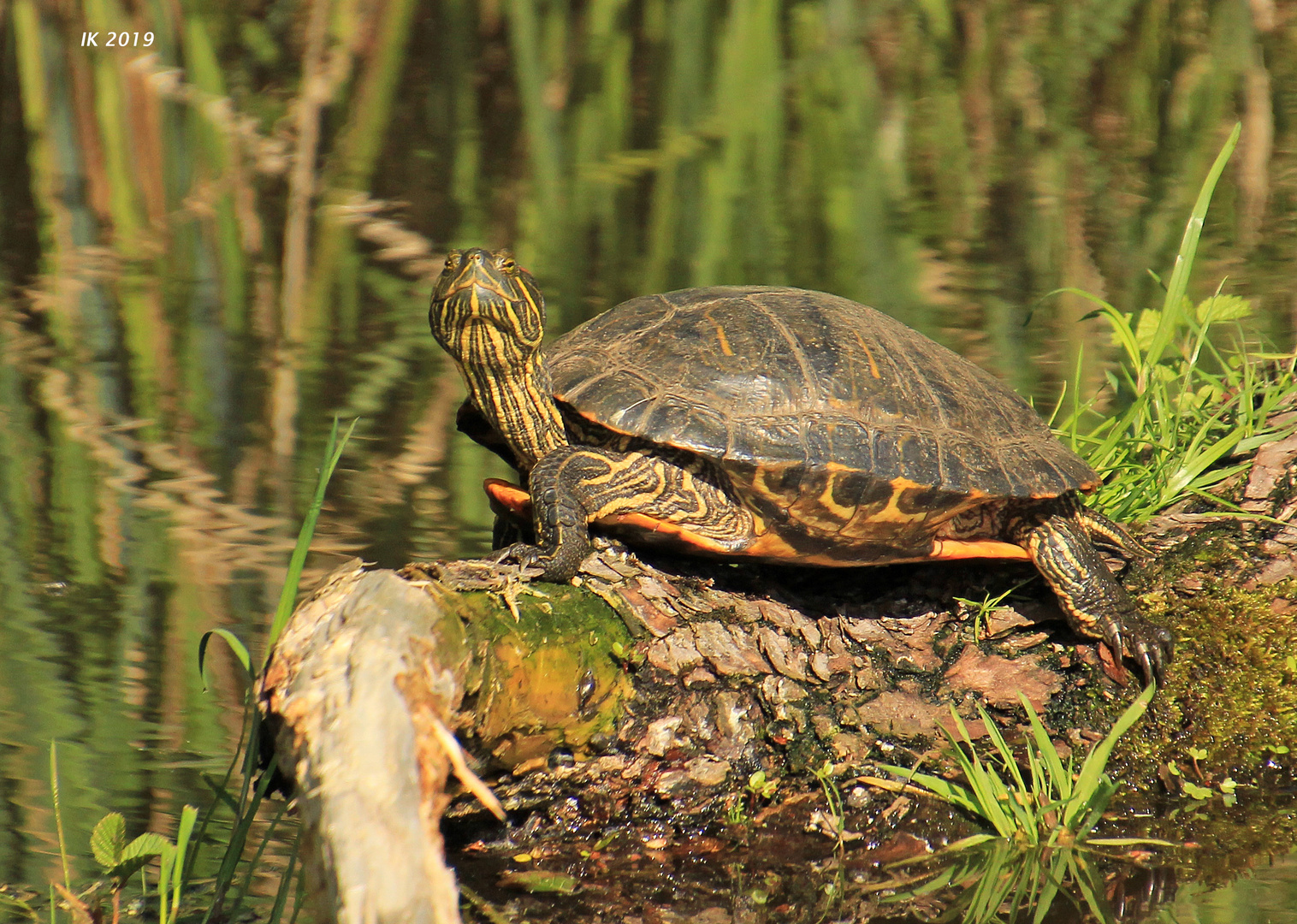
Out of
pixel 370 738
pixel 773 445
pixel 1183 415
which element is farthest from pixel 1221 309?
pixel 370 738

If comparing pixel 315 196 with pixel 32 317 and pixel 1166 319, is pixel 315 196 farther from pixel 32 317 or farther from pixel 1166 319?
pixel 1166 319

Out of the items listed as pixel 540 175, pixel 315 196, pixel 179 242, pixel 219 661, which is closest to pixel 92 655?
pixel 219 661

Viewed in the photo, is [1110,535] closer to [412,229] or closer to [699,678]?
[699,678]

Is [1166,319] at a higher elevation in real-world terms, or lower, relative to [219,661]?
higher

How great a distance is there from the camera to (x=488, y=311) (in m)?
2.79

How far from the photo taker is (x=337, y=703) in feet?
5.87

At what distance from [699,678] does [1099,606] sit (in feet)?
3.27

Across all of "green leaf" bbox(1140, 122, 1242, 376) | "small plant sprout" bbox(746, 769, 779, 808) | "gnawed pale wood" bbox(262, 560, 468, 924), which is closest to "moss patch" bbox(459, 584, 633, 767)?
"gnawed pale wood" bbox(262, 560, 468, 924)

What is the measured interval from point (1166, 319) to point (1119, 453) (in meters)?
0.43

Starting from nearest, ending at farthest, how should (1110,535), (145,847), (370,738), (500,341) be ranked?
(370,738) → (145,847) → (500,341) → (1110,535)

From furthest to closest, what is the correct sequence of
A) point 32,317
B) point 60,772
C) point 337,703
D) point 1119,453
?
1. point 32,317
2. point 1119,453
3. point 60,772
4. point 337,703

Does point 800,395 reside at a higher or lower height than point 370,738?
higher

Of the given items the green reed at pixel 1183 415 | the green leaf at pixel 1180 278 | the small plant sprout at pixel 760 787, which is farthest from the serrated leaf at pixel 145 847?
the green leaf at pixel 1180 278

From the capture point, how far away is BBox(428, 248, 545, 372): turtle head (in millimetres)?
2793
